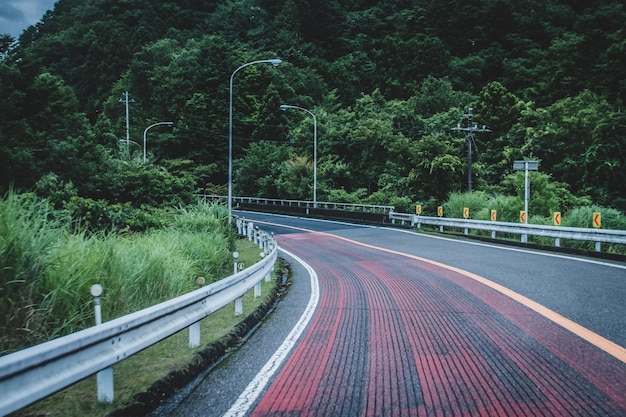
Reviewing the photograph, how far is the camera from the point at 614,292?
9.15 m

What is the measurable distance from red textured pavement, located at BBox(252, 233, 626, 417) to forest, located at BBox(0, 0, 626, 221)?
38.7 feet

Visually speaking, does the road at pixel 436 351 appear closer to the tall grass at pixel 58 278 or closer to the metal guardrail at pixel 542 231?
the tall grass at pixel 58 278

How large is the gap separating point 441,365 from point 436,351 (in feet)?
1.72

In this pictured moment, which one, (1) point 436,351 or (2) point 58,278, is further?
(2) point 58,278

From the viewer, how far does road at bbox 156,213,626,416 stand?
418 cm

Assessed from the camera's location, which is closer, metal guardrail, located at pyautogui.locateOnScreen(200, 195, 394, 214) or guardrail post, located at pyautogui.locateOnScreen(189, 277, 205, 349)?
guardrail post, located at pyautogui.locateOnScreen(189, 277, 205, 349)

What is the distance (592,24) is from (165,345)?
63354mm

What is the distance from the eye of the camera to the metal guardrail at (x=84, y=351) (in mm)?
2965

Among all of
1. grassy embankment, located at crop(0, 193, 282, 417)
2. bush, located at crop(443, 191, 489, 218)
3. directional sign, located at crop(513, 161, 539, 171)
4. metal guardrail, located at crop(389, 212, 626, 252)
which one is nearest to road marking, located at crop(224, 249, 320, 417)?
grassy embankment, located at crop(0, 193, 282, 417)

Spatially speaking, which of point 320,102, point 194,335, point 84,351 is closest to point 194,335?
point 194,335

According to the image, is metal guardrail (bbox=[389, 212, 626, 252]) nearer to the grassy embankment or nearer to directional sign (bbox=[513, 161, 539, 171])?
directional sign (bbox=[513, 161, 539, 171])

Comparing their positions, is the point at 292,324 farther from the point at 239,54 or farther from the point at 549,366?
the point at 239,54

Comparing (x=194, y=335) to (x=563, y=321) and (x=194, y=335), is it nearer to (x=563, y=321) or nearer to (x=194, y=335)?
(x=194, y=335)

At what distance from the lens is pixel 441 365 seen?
5145mm
